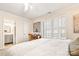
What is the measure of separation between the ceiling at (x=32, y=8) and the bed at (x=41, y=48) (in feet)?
1.38

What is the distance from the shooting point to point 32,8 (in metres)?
1.72

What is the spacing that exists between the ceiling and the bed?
42 centimetres

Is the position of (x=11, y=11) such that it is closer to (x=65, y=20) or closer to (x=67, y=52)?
(x=65, y=20)

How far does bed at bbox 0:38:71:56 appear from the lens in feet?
4.90

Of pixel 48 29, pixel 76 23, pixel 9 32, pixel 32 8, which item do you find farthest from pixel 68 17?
pixel 9 32

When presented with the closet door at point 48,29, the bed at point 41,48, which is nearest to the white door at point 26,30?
the bed at point 41,48

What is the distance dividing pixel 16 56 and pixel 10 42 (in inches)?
11.1

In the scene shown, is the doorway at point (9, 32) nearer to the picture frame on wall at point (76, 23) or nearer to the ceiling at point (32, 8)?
the ceiling at point (32, 8)

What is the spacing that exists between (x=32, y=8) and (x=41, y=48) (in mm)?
586

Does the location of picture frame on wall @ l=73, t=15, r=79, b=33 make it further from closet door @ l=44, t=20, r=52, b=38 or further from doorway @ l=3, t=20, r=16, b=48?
doorway @ l=3, t=20, r=16, b=48

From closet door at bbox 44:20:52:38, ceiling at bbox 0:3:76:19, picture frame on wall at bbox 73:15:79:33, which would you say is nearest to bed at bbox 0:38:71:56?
closet door at bbox 44:20:52:38

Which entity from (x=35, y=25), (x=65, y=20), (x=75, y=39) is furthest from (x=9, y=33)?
(x=75, y=39)

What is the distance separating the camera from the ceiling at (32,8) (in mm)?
1627

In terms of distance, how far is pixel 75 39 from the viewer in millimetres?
1748
